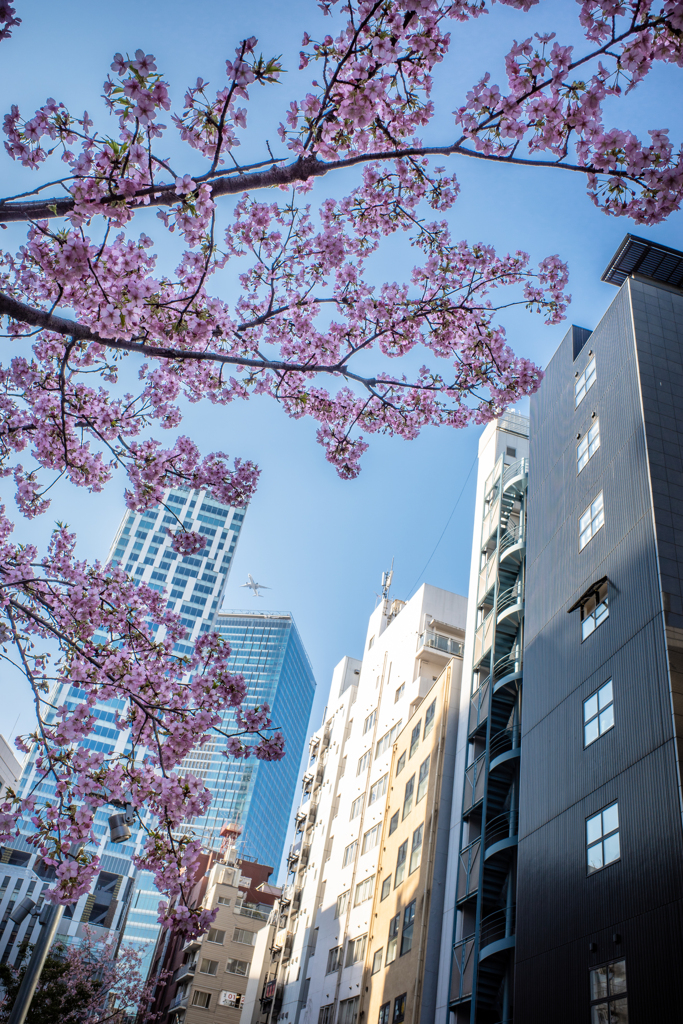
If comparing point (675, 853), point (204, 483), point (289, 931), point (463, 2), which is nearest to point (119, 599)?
point (204, 483)

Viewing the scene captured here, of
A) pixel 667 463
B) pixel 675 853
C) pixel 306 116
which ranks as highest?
pixel 667 463

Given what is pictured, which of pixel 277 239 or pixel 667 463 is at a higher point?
pixel 667 463

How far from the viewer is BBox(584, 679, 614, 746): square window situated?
16391mm

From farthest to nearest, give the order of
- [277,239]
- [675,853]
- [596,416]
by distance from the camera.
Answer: [596,416] → [675,853] → [277,239]

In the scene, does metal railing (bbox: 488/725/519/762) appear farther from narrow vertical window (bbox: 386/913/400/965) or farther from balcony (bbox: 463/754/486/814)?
narrow vertical window (bbox: 386/913/400/965)

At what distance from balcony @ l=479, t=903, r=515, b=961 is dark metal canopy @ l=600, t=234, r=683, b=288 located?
20.7 metres

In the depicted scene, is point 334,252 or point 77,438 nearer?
point 334,252

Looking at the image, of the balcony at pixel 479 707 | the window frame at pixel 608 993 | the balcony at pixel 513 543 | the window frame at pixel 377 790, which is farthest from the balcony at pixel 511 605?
the window frame at pixel 608 993

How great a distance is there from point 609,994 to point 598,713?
5.52m

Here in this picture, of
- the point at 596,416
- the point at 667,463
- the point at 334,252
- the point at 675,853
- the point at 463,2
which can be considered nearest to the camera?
→ the point at 463,2

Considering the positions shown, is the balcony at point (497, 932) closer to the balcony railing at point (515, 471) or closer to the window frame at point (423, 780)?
the window frame at point (423, 780)

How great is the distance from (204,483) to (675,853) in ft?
34.3

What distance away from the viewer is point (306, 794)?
53.5 m

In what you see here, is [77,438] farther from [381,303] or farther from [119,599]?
[381,303]
